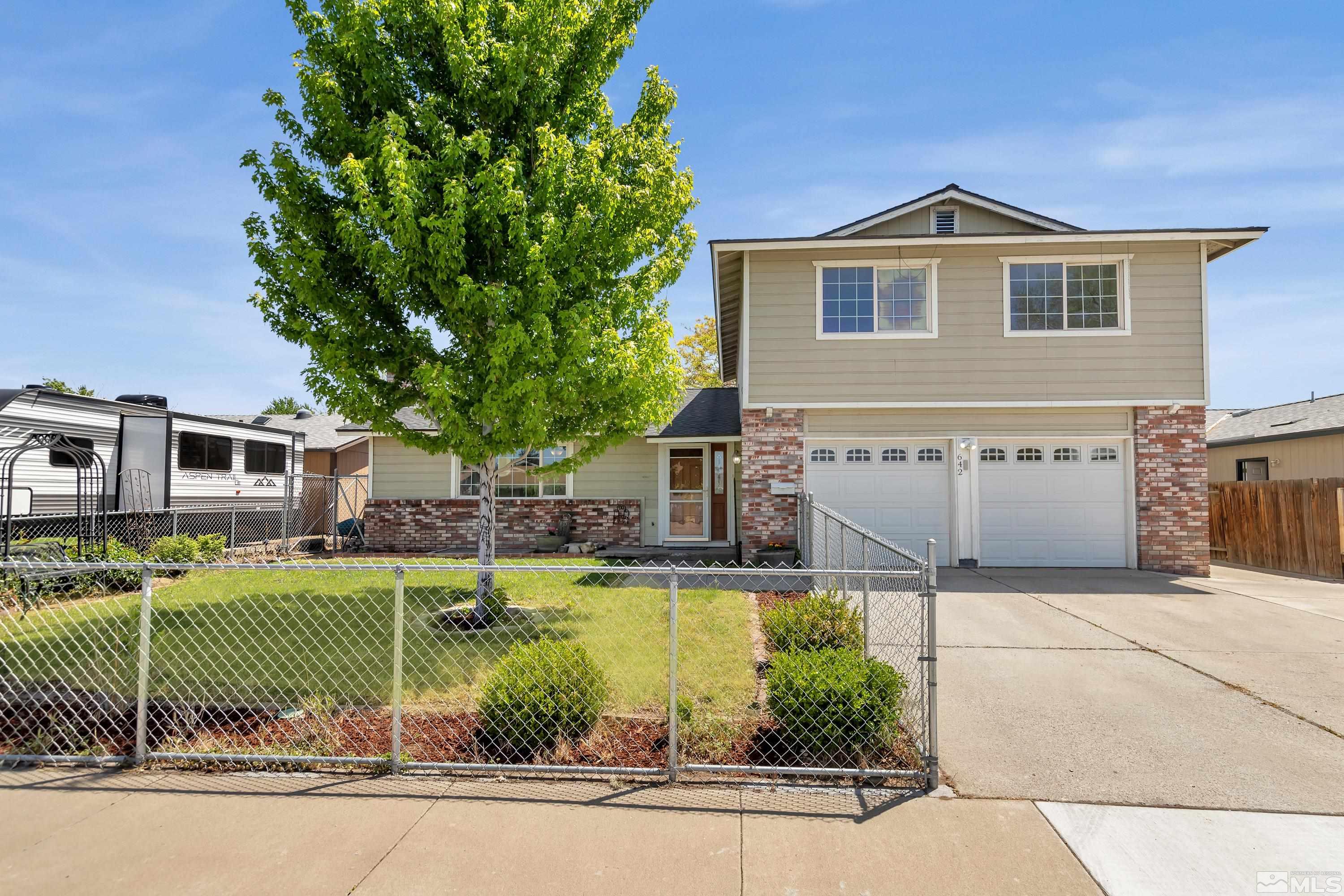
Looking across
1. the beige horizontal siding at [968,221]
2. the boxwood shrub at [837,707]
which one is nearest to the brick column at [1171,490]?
the beige horizontal siding at [968,221]

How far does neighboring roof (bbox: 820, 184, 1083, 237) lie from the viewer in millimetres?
12656

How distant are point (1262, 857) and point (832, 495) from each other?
9228mm

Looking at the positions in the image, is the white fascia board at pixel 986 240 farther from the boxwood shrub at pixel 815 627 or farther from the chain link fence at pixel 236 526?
the chain link fence at pixel 236 526

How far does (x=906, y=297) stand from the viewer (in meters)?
12.2

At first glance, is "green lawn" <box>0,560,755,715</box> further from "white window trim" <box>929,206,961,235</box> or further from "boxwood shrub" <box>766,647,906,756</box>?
"white window trim" <box>929,206,961,235</box>

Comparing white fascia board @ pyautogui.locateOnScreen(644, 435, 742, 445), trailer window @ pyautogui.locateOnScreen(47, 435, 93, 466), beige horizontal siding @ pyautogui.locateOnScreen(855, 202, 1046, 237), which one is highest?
beige horizontal siding @ pyautogui.locateOnScreen(855, 202, 1046, 237)

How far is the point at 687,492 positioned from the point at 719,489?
76cm

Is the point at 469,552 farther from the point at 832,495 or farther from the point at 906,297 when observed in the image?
the point at 906,297

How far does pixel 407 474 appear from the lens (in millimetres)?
16156

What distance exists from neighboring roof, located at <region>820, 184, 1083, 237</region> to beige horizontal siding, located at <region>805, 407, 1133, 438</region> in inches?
138

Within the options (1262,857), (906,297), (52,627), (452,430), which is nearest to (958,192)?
(906,297)

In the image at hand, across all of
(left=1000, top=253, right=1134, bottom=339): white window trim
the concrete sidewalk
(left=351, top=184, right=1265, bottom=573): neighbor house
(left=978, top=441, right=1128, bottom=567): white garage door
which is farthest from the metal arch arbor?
(left=1000, top=253, right=1134, bottom=339): white window trim

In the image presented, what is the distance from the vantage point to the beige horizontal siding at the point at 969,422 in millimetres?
11953

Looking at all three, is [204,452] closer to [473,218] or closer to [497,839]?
[473,218]
